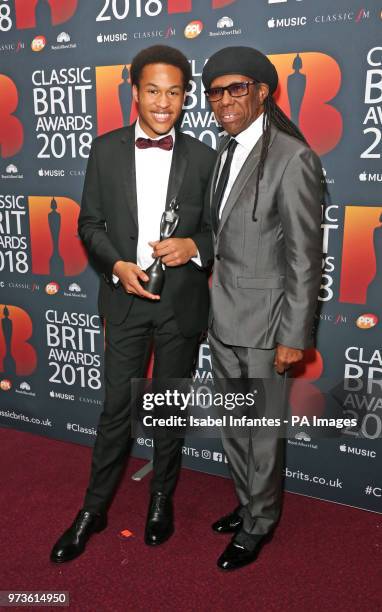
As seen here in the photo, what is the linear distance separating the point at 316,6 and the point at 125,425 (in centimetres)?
198

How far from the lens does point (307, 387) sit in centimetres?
286

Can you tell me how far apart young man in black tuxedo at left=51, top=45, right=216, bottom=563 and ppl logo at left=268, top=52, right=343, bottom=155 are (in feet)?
1.57

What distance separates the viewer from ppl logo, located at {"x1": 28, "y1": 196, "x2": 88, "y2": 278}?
3.21m

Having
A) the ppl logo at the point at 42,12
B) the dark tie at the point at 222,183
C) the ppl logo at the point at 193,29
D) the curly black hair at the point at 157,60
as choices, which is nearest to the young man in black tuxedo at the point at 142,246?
the curly black hair at the point at 157,60

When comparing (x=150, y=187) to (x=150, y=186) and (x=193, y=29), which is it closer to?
(x=150, y=186)

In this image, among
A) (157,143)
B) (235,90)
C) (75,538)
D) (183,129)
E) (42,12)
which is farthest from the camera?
(42,12)

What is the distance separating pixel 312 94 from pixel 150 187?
2.82ft

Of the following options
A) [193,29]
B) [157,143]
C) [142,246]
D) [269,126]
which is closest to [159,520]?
[142,246]

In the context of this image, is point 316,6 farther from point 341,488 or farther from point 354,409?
point 341,488

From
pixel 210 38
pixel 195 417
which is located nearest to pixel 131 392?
pixel 195 417

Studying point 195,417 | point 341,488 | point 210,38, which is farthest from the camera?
point 195,417

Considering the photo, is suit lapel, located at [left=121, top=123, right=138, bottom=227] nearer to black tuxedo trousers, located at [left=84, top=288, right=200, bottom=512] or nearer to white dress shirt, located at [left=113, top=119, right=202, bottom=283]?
white dress shirt, located at [left=113, top=119, right=202, bottom=283]

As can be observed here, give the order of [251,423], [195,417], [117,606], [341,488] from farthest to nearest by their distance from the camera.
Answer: [195,417]
[341,488]
[251,423]
[117,606]

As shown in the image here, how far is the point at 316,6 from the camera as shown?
8.02 feet
